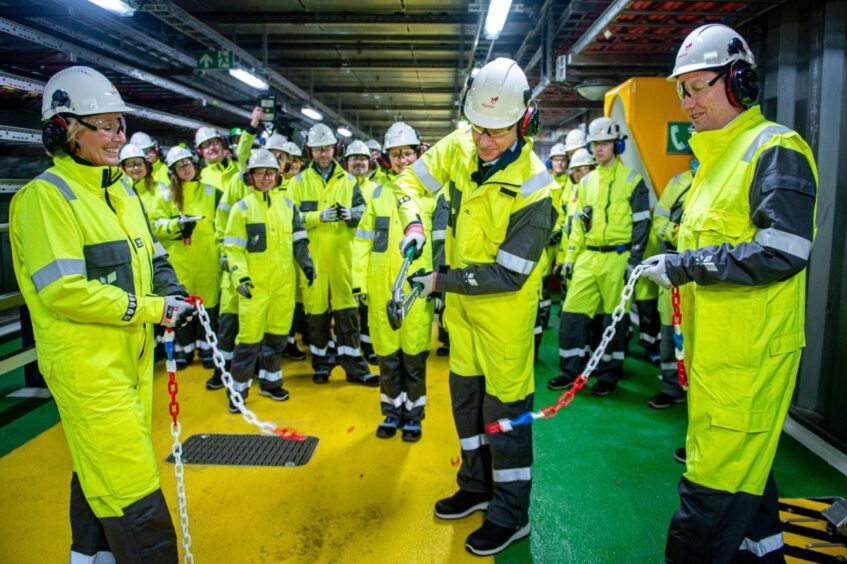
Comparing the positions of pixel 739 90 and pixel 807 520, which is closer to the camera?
pixel 739 90

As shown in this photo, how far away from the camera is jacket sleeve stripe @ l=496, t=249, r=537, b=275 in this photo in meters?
2.39

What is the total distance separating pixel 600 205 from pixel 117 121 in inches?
155

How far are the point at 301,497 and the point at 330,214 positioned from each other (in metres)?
2.73

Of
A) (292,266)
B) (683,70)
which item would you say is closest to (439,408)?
(292,266)

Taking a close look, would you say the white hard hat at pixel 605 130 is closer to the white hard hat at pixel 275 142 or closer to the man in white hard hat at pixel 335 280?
the man in white hard hat at pixel 335 280

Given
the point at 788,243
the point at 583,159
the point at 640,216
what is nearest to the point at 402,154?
the point at 640,216

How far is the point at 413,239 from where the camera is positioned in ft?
8.19

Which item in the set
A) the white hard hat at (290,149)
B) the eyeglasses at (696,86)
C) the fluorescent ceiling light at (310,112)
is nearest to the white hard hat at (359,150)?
the white hard hat at (290,149)

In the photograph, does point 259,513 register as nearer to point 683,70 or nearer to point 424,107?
point 683,70

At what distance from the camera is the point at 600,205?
4773mm

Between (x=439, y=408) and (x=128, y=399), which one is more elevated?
(x=128, y=399)

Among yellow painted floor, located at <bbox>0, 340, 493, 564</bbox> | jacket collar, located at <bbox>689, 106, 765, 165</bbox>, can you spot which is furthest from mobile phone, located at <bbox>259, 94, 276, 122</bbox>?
jacket collar, located at <bbox>689, 106, 765, 165</bbox>

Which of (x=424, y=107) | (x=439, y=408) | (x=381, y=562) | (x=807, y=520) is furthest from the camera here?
(x=424, y=107)

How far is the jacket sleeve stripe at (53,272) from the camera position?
1.83 meters
